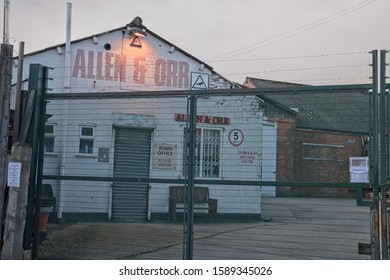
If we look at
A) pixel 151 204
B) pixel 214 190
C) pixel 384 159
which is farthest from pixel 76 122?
pixel 384 159

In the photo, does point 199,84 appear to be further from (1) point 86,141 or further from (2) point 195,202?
(1) point 86,141

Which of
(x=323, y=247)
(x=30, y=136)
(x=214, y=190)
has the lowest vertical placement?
(x=323, y=247)

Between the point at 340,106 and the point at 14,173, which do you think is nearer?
the point at 14,173

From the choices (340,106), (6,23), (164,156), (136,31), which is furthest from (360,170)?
(340,106)

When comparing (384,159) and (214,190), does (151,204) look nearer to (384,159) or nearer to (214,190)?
(214,190)

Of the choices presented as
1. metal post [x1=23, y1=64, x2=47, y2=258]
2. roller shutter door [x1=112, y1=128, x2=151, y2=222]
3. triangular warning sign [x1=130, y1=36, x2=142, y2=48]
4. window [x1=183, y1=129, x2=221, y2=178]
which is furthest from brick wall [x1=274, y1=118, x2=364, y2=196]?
metal post [x1=23, y1=64, x2=47, y2=258]

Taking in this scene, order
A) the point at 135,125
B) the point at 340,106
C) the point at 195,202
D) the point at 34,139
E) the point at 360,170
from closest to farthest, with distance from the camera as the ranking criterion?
1. the point at 360,170
2. the point at 34,139
3. the point at 135,125
4. the point at 195,202
5. the point at 340,106

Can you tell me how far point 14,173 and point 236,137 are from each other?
7.46 m

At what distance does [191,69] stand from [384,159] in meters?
8.88

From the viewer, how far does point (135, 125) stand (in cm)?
1293

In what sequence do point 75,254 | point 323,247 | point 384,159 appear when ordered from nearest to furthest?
1. point 384,159
2. point 75,254
3. point 323,247

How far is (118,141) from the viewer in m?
11.7

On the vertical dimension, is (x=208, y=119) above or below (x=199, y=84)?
below

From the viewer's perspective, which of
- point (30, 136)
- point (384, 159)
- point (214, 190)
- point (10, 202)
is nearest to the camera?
point (384, 159)
